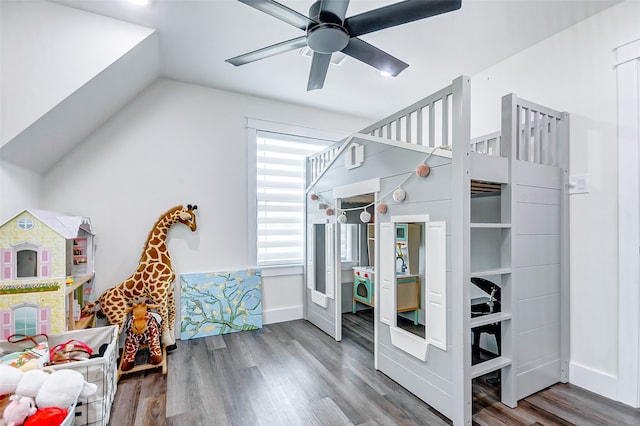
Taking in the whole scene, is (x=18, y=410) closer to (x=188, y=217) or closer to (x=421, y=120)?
(x=188, y=217)

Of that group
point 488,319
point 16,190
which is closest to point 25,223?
point 16,190

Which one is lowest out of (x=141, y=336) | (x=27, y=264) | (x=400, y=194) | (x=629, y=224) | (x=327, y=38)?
(x=141, y=336)

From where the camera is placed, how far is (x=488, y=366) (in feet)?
6.23

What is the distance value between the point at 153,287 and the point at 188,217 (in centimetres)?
74

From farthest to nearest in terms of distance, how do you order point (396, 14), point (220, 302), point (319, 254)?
1. point (319, 254)
2. point (220, 302)
3. point (396, 14)

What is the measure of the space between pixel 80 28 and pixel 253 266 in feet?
8.41

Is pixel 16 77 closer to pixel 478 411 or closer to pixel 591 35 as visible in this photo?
pixel 478 411

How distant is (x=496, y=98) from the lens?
303 centimetres

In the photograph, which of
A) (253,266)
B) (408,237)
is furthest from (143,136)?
(408,237)

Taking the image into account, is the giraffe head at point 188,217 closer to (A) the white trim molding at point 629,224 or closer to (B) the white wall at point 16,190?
(B) the white wall at point 16,190

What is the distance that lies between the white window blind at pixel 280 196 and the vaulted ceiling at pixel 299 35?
597 mm

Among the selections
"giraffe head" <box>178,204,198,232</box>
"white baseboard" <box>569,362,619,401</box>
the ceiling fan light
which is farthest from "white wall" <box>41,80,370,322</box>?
"white baseboard" <box>569,362,619,401</box>

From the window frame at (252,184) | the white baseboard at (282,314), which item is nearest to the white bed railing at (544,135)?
the window frame at (252,184)

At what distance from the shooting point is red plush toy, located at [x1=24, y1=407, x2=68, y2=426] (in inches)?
54.6
